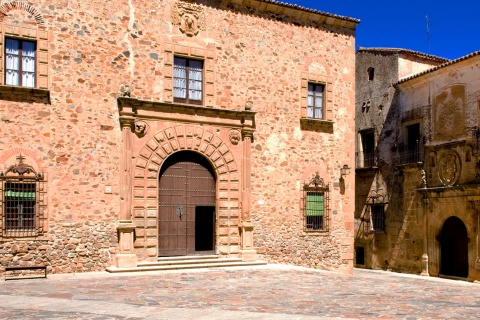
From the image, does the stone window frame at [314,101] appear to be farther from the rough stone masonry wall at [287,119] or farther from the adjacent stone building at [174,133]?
the rough stone masonry wall at [287,119]

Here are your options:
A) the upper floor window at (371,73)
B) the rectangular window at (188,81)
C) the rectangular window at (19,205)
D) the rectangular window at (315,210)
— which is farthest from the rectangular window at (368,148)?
the rectangular window at (19,205)

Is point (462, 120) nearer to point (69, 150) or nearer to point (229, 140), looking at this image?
point (229, 140)

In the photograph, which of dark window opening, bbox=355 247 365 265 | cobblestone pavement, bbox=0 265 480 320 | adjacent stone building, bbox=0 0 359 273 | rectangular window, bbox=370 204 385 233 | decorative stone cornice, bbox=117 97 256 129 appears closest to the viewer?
cobblestone pavement, bbox=0 265 480 320

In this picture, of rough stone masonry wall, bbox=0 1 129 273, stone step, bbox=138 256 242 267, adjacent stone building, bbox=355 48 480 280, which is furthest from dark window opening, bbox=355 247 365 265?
rough stone masonry wall, bbox=0 1 129 273

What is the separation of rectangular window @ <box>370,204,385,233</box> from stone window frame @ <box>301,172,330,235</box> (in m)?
6.74

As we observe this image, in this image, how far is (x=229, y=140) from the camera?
15250mm

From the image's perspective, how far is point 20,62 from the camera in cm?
1273

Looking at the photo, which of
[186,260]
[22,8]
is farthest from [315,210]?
[22,8]

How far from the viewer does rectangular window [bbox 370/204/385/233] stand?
22734 mm

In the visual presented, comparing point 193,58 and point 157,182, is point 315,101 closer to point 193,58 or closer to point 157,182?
point 193,58

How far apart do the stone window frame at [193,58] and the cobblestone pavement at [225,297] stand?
4733 mm

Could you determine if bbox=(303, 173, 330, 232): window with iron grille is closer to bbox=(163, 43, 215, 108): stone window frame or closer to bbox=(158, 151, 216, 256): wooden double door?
bbox=(158, 151, 216, 256): wooden double door

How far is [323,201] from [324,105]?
119 inches

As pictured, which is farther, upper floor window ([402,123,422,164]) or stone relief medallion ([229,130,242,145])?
upper floor window ([402,123,422,164])
